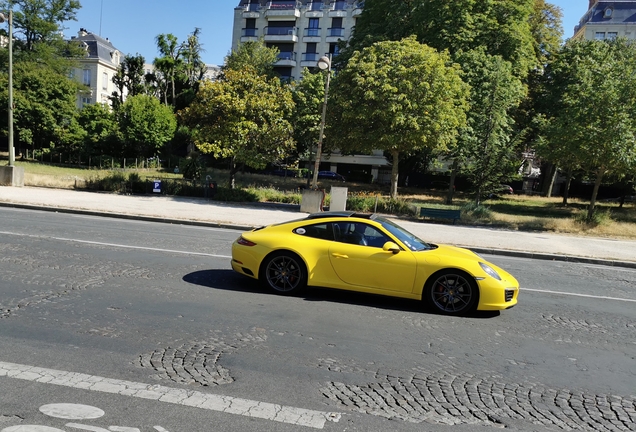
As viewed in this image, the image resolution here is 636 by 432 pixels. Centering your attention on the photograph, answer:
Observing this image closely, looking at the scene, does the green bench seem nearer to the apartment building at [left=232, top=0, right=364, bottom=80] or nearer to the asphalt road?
the asphalt road

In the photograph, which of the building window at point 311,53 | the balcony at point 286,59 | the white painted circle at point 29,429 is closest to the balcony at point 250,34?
the balcony at point 286,59

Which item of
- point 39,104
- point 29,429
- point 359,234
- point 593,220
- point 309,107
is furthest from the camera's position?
point 39,104

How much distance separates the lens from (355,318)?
20.6 feet

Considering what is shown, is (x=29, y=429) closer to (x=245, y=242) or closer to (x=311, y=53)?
(x=245, y=242)

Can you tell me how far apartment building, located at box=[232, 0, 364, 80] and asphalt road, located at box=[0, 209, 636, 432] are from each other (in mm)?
55774

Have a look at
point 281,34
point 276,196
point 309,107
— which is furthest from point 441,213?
point 281,34

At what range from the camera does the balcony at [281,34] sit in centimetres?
6103

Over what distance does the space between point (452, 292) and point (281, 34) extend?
2366 inches

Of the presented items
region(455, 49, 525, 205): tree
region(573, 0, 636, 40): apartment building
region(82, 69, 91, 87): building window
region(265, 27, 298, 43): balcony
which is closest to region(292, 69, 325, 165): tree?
region(455, 49, 525, 205): tree

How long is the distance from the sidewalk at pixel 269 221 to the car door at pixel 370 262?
7.95 m

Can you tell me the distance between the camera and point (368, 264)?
6.92 metres

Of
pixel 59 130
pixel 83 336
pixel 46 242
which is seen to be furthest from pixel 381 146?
pixel 59 130

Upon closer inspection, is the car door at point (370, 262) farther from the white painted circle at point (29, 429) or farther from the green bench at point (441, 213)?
the green bench at point (441, 213)

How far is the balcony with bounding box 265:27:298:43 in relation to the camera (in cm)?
6103
